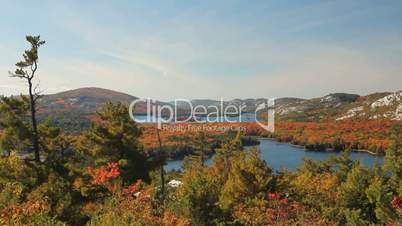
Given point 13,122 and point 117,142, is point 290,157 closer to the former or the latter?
point 117,142

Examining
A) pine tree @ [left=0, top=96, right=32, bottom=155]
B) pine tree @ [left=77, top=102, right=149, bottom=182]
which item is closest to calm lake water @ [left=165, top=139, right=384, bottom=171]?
pine tree @ [left=77, top=102, right=149, bottom=182]

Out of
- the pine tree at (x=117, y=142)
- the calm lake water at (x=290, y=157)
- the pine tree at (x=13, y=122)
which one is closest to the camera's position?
the pine tree at (x=13, y=122)

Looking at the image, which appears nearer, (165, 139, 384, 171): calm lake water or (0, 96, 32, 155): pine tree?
(0, 96, 32, 155): pine tree

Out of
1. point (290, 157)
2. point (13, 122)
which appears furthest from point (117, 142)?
point (290, 157)

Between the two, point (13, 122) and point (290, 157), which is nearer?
point (13, 122)

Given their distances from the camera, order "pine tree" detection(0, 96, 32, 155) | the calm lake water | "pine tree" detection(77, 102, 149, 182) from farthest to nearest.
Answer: the calm lake water
"pine tree" detection(77, 102, 149, 182)
"pine tree" detection(0, 96, 32, 155)

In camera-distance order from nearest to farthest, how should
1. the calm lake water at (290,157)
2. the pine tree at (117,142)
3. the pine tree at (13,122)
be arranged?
1. the pine tree at (13,122)
2. the pine tree at (117,142)
3. the calm lake water at (290,157)

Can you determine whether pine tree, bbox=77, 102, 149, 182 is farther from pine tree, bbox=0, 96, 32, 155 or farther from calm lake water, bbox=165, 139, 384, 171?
calm lake water, bbox=165, 139, 384, 171

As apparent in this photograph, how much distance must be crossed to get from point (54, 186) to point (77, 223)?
8.46 feet

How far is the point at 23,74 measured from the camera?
19.9 meters

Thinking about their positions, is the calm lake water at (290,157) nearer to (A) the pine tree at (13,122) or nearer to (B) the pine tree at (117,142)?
(B) the pine tree at (117,142)

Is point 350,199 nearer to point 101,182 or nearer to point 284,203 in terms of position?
point 284,203

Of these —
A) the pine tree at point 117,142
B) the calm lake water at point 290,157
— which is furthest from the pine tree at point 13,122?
the calm lake water at point 290,157

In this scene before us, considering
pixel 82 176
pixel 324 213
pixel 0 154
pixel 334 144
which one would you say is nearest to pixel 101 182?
pixel 82 176
